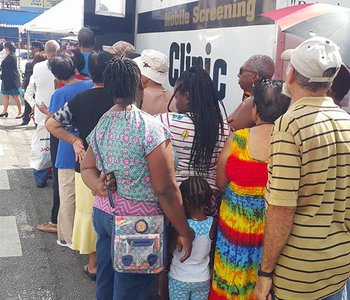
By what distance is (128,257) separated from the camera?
2113 millimetres

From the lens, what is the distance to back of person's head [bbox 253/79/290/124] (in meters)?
2.20

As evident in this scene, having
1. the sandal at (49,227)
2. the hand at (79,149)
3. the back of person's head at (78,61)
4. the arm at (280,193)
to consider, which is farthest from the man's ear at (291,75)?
the sandal at (49,227)

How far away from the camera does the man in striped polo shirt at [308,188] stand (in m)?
1.63

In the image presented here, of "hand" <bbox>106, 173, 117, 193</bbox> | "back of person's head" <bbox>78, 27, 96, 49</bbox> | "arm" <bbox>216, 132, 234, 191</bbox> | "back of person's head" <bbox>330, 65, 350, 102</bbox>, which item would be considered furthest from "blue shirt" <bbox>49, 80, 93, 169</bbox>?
"back of person's head" <bbox>330, 65, 350, 102</bbox>

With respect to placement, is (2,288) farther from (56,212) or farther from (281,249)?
(281,249)

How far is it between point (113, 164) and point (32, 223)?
9.26ft

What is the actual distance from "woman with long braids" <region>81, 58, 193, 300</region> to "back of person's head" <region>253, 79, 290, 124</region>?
1.67 feet

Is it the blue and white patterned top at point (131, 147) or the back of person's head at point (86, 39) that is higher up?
the back of person's head at point (86, 39)

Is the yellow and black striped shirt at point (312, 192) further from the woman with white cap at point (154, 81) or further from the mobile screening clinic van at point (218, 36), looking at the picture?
the woman with white cap at point (154, 81)

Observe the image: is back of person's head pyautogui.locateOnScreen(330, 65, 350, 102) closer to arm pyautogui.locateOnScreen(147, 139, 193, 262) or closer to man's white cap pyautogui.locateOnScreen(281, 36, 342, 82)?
man's white cap pyautogui.locateOnScreen(281, 36, 342, 82)

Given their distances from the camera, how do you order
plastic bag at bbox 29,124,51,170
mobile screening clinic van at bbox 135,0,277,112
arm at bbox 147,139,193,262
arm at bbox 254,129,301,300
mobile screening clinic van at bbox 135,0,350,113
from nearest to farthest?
arm at bbox 254,129,301,300 < arm at bbox 147,139,193,262 < mobile screening clinic van at bbox 135,0,350,113 < mobile screening clinic van at bbox 135,0,277,112 < plastic bag at bbox 29,124,51,170

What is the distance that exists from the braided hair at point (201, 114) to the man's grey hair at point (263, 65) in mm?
463

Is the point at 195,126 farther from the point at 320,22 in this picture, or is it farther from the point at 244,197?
the point at 320,22

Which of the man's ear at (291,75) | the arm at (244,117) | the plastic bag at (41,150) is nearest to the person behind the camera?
the man's ear at (291,75)
